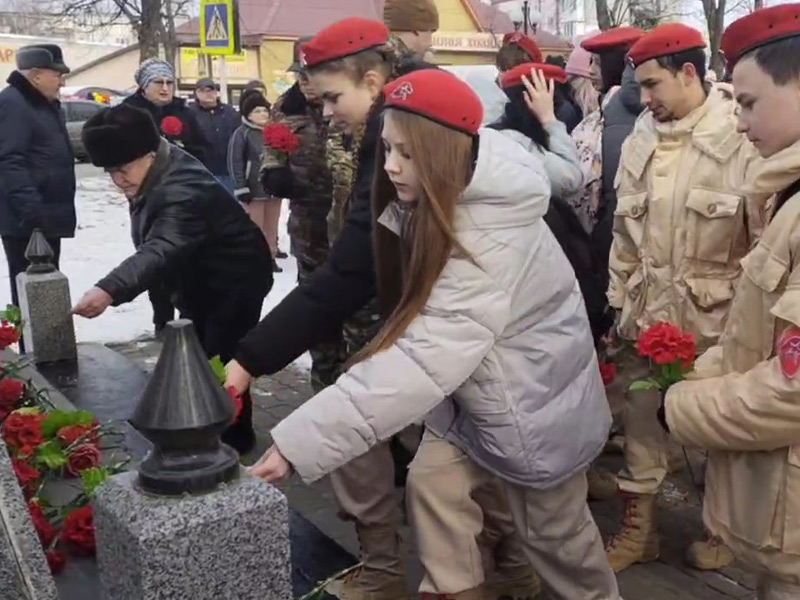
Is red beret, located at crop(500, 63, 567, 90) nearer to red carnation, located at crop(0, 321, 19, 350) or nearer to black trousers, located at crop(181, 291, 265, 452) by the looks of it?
black trousers, located at crop(181, 291, 265, 452)

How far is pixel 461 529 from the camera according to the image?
2850 mm

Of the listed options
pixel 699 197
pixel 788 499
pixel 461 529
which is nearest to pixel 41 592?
Answer: pixel 461 529

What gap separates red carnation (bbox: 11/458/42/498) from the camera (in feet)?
10.5

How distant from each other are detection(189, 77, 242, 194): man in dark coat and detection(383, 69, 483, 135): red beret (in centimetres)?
828

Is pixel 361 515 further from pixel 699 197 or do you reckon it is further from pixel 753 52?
pixel 753 52

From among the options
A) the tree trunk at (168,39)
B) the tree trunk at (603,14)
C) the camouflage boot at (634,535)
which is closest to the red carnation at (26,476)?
the camouflage boot at (634,535)

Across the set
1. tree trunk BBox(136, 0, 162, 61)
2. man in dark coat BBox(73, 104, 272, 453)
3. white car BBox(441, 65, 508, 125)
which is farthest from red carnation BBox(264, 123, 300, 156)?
tree trunk BBox(136, 0, 162, 61)

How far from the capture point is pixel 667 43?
345cm

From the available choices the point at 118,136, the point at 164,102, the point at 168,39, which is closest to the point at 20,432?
the point at 118,136

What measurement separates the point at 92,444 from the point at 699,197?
2243mm

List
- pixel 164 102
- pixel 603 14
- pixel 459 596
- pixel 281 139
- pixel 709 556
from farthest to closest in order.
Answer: pixel 603 14 → pixel 164 102 → pixel 281 139 → pixel 709 556 → pixel 459 596

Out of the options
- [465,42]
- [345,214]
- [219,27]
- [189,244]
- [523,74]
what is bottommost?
[189,244]

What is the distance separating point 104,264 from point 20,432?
7.85 meters

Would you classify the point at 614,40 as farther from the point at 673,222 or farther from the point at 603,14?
the point at 603,14
